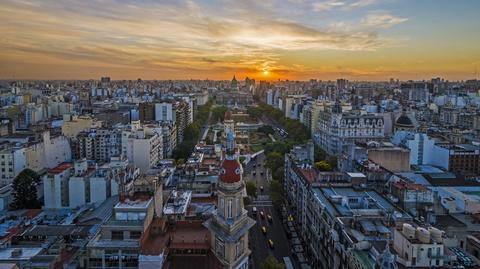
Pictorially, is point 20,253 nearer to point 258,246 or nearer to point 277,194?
point 258,246

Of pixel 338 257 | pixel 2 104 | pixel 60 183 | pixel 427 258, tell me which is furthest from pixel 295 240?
pixel 2 104

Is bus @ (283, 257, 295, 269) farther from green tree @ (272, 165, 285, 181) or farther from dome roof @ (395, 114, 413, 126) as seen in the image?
dome roof @ (395, 114, 413, 126)

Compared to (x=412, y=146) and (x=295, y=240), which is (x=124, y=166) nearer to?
(x=295, y=240)

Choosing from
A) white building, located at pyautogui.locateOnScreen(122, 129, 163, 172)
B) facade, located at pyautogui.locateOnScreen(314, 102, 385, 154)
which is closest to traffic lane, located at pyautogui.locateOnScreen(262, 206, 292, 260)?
white building, located at pyautogui.locateOnScreen(122, 129, 163, 172)

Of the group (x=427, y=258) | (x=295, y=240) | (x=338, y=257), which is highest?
(x=427, y=258)

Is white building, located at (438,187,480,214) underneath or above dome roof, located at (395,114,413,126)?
underneath

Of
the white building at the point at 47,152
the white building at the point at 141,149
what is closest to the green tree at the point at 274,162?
the white building at the point at 141,149

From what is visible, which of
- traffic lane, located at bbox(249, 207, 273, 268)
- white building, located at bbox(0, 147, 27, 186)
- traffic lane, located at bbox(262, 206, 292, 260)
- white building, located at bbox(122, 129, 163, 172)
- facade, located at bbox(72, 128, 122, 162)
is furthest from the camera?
facade, located at bbox(72, 128, 122, 162)
